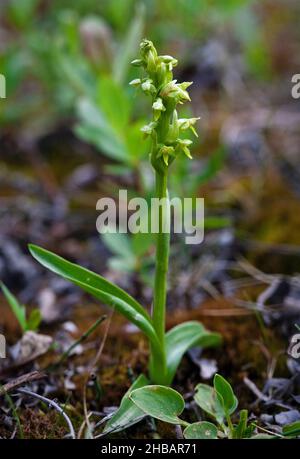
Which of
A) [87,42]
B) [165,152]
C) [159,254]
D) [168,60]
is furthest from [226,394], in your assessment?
[87,42]

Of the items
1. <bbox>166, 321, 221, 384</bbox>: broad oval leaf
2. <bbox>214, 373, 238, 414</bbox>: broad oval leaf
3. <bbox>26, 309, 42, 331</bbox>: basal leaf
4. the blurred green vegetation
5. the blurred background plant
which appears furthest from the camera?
the blurred green vegetation

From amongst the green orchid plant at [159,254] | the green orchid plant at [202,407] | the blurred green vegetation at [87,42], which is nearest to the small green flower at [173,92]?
the green orchid plant at [159,254]

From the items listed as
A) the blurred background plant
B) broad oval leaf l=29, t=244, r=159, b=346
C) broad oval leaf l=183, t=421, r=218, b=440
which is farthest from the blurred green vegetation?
broad oval leaf l=183, t=421, r=218, b=440

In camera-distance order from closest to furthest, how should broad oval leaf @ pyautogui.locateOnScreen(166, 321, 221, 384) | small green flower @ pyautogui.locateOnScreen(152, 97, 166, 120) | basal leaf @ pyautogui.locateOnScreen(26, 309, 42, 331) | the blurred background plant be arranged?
small green flower @ pyautogui.locateOnScreen(152, 97, 166, 120) → broad oval leaf @ pyautogui.locateOnScreen(166, 321, 221, 384) → basal leaf @ pyautogui.locateOnScreen(26, 309, 42, 331) → the blurred background plant

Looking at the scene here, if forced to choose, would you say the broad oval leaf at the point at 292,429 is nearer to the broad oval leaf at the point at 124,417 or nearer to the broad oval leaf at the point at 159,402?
the broad oval leaf at the point at 159,402

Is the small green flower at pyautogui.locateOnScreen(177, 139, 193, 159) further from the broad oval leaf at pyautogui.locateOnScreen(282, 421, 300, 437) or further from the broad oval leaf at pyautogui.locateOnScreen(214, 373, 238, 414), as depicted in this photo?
the broad oval leaf at pyautogui.locateOnScreen(282, 421, 300, 437)

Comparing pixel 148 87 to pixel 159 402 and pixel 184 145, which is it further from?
pixel 159 402

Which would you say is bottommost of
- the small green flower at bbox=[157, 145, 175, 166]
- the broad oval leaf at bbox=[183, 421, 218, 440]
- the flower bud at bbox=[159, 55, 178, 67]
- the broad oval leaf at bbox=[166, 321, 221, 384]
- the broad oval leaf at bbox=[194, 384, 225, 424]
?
the broad oval leaf at bbox=[183, 421, 218, 440]
